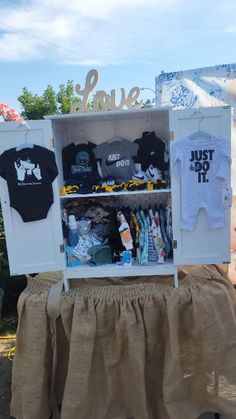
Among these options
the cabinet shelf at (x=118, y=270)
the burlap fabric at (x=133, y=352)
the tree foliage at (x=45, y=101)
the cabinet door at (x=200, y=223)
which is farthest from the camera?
the tree foliage at (x=45, y=101)

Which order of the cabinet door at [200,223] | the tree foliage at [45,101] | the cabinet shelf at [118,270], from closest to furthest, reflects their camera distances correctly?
the cabinet door at [200,223]
the cabinet shelf at [118,270]
the tree foliage at [45,101]

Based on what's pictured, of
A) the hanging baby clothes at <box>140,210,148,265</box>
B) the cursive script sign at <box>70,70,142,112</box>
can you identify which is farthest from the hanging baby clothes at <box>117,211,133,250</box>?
the cursive script sign at <box>70,70,142,112</box>

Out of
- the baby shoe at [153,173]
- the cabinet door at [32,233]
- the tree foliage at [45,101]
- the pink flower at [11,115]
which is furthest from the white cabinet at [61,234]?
the tree foliage at [45,101]

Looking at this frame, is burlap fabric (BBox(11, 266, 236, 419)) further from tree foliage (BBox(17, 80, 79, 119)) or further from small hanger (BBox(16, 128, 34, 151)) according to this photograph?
tree foliage (BBox(17, 80, 79, 119))

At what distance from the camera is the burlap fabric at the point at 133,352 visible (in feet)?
6.81

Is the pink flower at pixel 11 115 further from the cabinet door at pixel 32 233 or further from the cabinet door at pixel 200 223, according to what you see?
the cabinet door at pixel 200 223

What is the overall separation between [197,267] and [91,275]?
2.38 ft

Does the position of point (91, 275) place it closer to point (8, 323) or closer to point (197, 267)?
point (197, 267)

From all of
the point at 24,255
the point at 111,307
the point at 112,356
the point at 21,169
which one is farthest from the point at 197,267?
the point at 21,169

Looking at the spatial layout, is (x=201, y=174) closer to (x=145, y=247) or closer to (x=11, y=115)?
(x=145, y=247)

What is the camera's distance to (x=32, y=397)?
2.14 m

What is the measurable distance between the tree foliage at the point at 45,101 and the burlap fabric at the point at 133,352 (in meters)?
6.06

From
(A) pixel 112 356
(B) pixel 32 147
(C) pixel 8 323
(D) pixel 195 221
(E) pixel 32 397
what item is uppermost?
(B) pixel 32 147

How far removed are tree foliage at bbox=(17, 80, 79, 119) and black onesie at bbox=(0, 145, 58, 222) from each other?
228 inches
